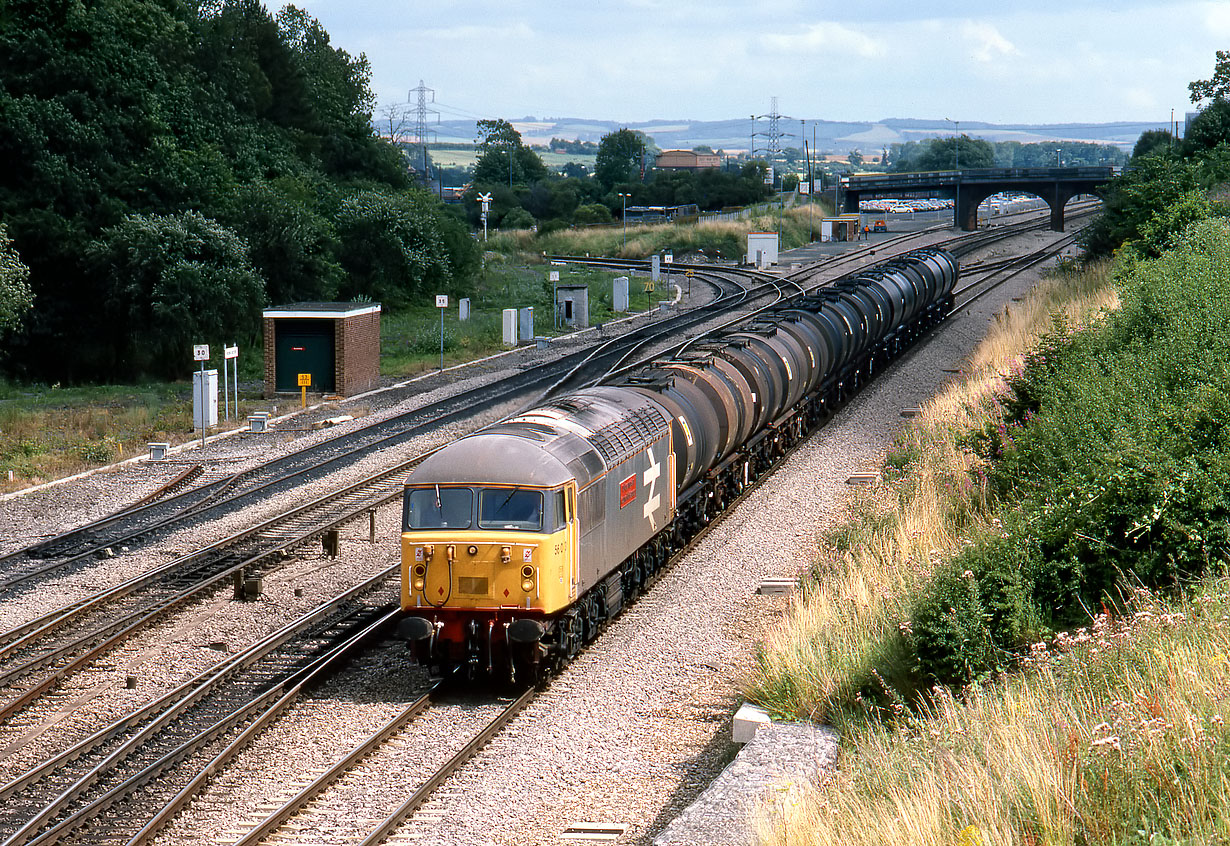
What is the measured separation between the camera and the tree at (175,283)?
4350cm

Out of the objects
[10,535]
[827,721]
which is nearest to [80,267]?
[10,535]

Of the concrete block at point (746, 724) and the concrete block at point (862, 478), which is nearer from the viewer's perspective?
the concrete block at point (746, 724)

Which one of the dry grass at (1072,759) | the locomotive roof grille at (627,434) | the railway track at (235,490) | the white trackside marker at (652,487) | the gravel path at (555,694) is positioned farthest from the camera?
the railway track at (235,490)

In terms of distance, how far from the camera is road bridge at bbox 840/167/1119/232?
108 metres

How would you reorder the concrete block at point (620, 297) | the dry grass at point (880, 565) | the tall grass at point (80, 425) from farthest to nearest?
the concrete block at point (620, 297) → the tall grass at point (80, 425) → the dry grass at point (880, 565)

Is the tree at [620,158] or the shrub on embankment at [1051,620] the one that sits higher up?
the tree at [620,158]

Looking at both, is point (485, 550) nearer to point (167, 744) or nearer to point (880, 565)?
point (167, 744)

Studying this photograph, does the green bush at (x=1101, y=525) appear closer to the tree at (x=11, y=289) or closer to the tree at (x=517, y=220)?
the tree at (x=11, y=289)

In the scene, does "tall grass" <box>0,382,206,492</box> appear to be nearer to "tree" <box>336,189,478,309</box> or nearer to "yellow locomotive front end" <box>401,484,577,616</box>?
"yellow locomotive front end" <box>401,484,577,616</box>

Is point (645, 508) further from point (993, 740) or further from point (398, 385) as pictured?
point (398, 385)

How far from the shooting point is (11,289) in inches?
1411

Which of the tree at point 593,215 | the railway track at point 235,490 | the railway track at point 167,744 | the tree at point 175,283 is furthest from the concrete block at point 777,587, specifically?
the tree at point 593,215

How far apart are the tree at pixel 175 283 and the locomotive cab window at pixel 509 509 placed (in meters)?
30.7

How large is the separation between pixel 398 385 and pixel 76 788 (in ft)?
96.7
